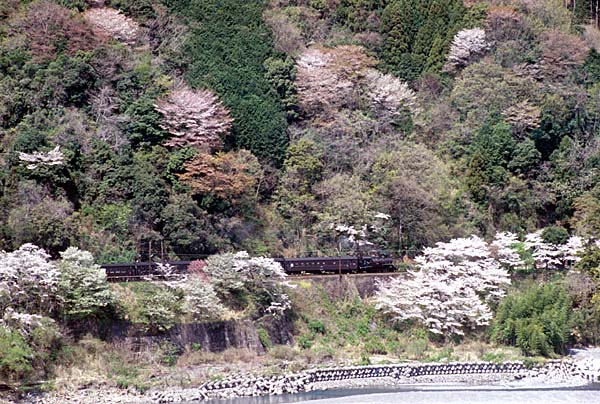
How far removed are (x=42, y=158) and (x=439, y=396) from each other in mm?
20470

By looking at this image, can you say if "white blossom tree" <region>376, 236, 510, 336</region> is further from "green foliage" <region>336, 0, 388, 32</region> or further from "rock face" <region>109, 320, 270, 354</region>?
"green foliage" <region>336, 0, 388, 32</region>

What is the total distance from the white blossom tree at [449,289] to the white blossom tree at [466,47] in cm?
1990

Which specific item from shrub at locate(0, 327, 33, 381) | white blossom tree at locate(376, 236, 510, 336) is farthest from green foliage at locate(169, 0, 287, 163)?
shrub at locate(0, 327, 33, 381)

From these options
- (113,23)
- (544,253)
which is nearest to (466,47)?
(544,253)

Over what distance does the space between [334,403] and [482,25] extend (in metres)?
36.6

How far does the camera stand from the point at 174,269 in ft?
141

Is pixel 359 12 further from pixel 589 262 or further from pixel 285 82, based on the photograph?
pixel 589 262

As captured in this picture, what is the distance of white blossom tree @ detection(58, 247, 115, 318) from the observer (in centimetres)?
3775

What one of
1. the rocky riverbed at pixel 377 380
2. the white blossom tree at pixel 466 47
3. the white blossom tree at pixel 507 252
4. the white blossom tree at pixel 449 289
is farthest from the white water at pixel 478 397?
the white blossom tree at pixel 466 47

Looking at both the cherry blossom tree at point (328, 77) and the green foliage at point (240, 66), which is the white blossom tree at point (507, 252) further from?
the cherry blossom tree at point (328, 77)

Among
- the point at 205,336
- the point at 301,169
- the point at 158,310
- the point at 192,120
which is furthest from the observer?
the point at 301,169

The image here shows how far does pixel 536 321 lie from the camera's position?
4319 cm

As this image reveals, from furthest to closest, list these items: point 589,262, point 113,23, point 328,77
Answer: point 328,77 < point 113,23 < point 589,262

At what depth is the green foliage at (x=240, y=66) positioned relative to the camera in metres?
54.4
